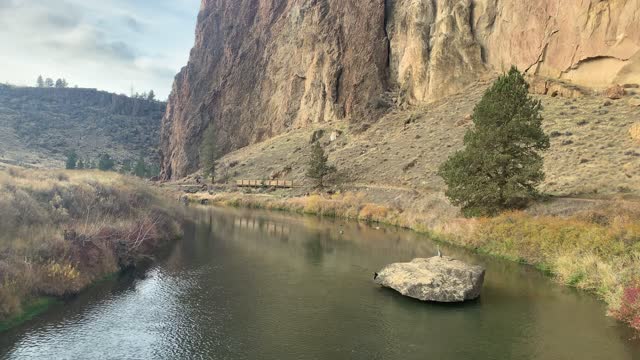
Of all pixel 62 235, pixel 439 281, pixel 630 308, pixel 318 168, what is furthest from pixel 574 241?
pixel 318 168

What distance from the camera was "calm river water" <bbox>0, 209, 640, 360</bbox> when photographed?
52.4ft

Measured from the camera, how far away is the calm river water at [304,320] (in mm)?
15961

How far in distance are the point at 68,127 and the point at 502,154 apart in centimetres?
16930

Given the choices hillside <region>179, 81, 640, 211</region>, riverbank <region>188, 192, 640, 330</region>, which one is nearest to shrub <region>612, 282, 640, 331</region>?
riverbank <region>188, 192, 640, 330</region>

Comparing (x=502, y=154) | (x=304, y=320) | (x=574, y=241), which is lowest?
(x=304, y=320)

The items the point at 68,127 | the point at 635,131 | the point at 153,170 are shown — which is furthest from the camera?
the point at 68,127

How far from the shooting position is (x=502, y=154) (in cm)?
3369

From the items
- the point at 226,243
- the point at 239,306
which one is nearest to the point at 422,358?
the point at 239,306

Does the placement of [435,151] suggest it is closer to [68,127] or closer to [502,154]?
[502,154]

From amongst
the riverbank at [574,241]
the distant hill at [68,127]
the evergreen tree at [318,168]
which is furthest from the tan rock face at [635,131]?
the distant hill at [68,127]

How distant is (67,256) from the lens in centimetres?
2252

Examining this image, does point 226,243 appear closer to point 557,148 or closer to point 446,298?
point 446,298

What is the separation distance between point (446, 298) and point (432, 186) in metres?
33.5

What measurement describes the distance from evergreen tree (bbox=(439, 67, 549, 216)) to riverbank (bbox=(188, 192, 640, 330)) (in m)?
1.67
